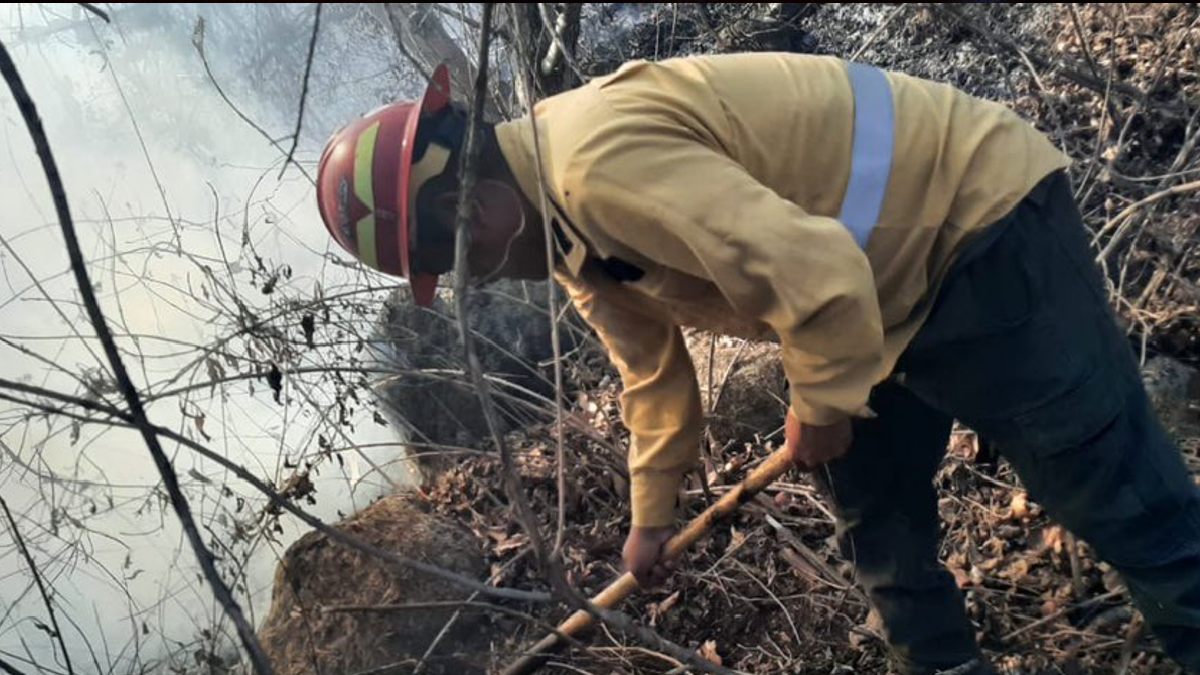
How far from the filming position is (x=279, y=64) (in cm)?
430

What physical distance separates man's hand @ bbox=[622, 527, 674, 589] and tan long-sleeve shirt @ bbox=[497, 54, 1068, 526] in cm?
62

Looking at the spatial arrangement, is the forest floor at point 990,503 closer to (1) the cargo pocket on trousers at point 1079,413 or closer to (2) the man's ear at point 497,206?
(1) the cargo pocket on trousers at point 1079,413

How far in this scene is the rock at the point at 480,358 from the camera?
A: 4562 mm

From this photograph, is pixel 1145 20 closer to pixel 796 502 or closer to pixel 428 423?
pixel 796 502

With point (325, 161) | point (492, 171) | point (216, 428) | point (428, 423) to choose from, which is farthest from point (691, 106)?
point (216, 428)

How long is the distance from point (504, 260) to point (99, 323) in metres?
0.82

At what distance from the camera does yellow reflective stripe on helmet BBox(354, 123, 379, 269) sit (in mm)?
2291

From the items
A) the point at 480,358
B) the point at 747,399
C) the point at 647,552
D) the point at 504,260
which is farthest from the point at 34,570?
the point at 747,399

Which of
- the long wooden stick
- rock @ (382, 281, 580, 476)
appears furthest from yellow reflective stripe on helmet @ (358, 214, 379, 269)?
rock @ (382, 281, 580, 476)

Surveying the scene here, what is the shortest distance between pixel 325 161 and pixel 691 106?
90cm

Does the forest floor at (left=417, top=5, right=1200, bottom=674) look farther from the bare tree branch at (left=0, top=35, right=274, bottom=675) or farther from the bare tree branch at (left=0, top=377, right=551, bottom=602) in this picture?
the bare tree branch at (left=0, top=35, right=274, bottom=675)

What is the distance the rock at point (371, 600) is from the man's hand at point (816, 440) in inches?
71.4

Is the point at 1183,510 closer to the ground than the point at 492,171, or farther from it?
closer to the ground

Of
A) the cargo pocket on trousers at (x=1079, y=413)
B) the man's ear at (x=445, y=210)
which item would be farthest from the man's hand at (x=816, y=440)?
the man's ear at (x=445, y=210)
